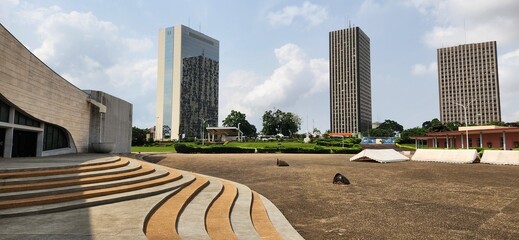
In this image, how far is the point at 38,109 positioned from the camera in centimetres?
2159

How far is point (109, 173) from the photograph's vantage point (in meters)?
12.2

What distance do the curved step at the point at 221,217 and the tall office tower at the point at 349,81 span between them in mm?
181032

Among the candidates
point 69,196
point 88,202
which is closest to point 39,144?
point 69,196

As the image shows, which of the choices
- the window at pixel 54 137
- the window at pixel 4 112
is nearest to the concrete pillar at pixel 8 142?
the window at pixel 4 112

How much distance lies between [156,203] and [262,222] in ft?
10.0

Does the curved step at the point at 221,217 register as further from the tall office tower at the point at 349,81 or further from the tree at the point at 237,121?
the tall office tower at the point at 349,81

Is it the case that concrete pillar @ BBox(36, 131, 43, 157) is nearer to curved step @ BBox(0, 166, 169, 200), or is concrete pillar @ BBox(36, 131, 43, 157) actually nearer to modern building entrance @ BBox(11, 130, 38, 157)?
modern building entrance @ BBox(11, 130, 38, 157)

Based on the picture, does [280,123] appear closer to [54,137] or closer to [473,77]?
[473,77]

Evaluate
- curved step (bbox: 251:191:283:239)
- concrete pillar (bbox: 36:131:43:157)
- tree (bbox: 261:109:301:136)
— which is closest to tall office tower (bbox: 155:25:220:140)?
tree (bbox: 261:109:301:136)

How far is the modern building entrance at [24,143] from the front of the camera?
2084cm

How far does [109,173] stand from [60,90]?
1655 centimetres

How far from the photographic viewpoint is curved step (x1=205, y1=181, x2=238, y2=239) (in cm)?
699

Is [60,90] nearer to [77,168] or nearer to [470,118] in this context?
[77,168]

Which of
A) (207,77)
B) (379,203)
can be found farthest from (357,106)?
(379,203)
